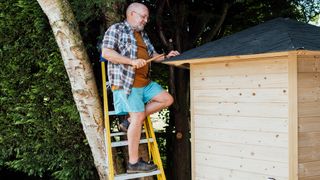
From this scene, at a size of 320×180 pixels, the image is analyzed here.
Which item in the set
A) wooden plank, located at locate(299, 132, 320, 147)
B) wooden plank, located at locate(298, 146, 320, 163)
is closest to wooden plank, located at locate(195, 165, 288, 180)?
wooden plank, located at locate(298, 146, 320, 163)

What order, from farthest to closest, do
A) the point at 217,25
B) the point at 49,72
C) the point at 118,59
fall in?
the point at 217,25 → the point at 49,72 → the point at 118,59

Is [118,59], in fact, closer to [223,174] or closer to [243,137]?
[243,137]

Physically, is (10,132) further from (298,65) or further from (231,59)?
(298,65)

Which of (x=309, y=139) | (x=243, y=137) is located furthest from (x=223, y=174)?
(x=309, y=139)

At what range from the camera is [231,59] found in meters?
4.61

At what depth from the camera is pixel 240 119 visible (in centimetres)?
470

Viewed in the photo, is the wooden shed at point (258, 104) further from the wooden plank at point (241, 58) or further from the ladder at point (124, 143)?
the ladder at point (124, 143)

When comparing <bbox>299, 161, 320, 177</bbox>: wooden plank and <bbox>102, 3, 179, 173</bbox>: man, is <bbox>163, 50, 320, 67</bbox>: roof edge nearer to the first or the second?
<bbox>102, 3, 179, 173</bbox>: man

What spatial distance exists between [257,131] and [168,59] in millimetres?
1242

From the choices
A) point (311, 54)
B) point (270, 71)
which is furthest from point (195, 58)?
point (311, 54)

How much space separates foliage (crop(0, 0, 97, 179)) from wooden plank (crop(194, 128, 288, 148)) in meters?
1.84

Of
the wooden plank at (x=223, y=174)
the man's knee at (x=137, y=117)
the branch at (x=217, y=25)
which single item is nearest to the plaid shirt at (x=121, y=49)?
the man's knee at (x=137, y=117)

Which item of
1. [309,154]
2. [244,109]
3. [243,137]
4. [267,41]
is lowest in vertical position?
[309,154]

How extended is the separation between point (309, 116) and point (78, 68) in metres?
2.51
